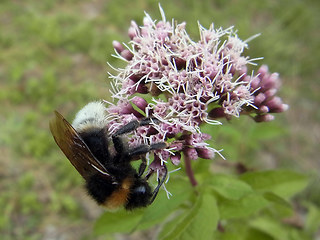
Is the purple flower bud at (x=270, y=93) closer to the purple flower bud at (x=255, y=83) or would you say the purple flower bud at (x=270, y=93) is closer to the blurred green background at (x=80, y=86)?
the purple flower bud at (x=255, y=83)

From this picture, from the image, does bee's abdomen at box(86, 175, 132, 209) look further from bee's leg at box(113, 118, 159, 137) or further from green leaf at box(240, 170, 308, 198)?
green leaf at box(240, 170, 308, 198)

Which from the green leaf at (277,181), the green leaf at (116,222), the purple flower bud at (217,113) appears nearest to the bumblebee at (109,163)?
the purple flower bud at (217,113)

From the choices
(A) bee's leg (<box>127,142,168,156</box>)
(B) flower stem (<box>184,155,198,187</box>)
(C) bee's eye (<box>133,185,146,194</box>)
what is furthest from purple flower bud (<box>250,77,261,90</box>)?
(C) bee's eye (<box>133,185,146,194</box>)

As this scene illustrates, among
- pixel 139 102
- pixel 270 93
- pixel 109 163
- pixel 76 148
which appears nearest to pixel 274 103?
pixel 270 93

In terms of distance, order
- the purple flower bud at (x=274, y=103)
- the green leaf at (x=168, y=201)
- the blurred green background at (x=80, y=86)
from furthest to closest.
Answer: the blurred green background at (x=80, y=86), the purple flower bud at (x=274, y=103), the green leaf at (x=168, y=201)

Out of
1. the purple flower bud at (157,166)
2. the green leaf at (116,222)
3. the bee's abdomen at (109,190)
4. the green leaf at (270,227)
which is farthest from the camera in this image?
the green leaf at (270,227)

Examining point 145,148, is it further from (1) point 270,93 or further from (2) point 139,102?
(1) point 270,93
